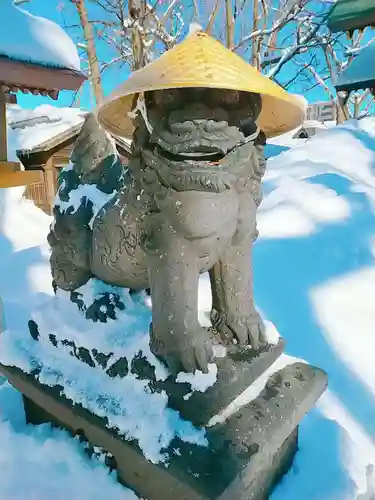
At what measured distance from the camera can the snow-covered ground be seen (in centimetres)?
105

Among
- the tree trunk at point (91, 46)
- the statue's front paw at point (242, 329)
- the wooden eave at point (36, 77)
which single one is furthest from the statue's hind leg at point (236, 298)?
the tree trunk at point (91, 46)

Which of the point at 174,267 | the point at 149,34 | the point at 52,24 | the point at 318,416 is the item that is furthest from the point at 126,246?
the point at 149,34

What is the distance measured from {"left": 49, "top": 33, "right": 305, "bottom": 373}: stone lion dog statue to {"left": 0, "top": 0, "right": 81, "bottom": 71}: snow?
62 cm

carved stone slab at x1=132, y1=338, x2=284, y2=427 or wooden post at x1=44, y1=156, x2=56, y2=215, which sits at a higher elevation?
carved stone slab at x1=132, y1=338, x2=284, y2=427

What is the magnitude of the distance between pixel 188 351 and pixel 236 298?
0.20 m

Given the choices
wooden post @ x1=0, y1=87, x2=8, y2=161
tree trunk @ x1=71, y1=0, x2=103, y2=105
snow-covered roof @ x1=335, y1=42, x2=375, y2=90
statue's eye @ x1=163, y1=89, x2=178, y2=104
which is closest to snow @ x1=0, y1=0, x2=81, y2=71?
wooden post @ x1=0, y1=87, x2=8, y2=161

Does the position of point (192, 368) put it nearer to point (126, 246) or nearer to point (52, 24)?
point (126, 246)

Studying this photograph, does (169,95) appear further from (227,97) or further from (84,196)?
(84,196)

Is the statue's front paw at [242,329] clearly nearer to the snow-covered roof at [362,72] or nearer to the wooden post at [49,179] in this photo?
the snow-covered roof at [362,72]

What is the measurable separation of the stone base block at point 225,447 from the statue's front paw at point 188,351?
138 mm

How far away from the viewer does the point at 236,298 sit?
1.07m

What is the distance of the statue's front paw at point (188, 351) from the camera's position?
3.10ft

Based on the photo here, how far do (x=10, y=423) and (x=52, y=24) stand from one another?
1600mm

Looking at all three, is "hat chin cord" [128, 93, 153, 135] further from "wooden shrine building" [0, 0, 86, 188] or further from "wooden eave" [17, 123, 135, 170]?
"wooden eave" [17, 123, 135, 170]
